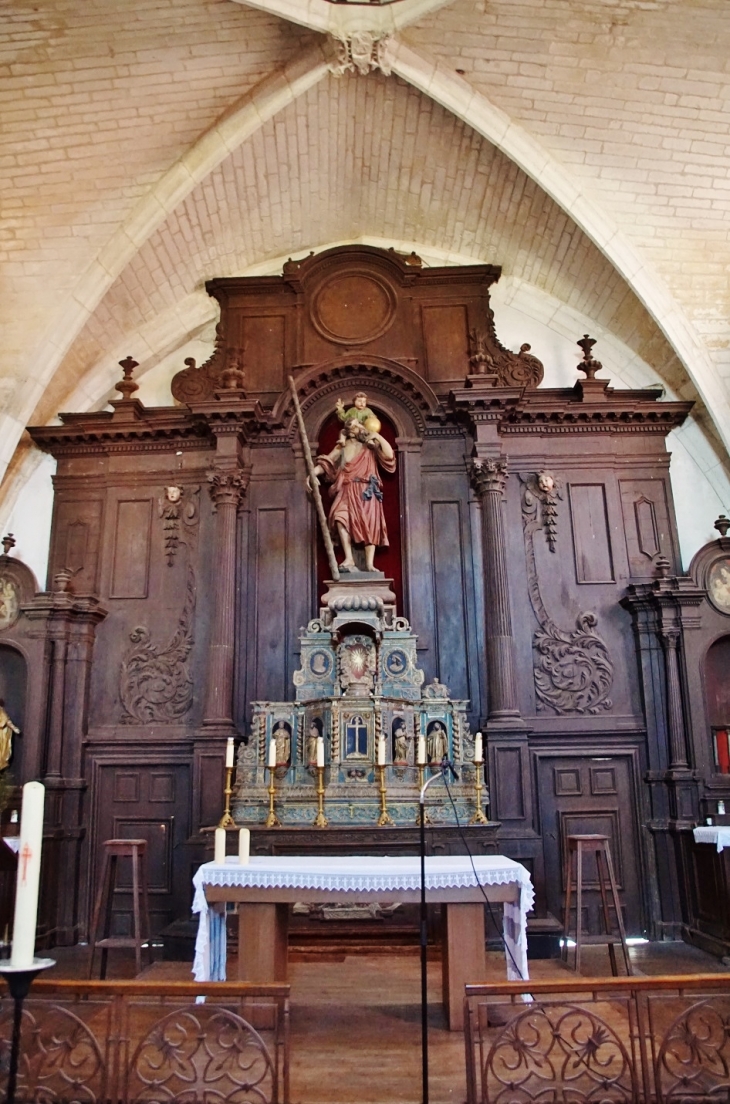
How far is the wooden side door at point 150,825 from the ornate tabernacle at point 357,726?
1136 mm

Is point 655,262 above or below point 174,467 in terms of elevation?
above

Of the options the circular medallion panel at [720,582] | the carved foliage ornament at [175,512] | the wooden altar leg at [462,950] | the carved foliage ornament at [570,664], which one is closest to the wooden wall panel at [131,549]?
the carved foliage ornament at [175,512]

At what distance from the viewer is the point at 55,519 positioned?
10.4 m

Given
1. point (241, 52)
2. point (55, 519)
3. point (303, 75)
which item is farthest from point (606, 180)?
point (55, 519)

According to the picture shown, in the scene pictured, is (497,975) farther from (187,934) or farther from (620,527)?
(620,527)

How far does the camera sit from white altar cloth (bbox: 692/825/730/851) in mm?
7688

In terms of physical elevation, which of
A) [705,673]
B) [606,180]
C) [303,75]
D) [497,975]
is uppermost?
[303,75]

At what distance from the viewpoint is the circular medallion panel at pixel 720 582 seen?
937 cm

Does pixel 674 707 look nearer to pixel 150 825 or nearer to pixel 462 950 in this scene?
pixel 462 950

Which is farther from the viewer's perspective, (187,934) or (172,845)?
(172,845)

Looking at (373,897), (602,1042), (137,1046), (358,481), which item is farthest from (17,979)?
(358,481)

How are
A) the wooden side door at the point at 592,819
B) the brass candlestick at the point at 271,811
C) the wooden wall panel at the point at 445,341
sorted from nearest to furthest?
the brass candlestick at the point at 271,811, the wooden side door at the point at 592,819, the wooden wall panel at the point at 445,341

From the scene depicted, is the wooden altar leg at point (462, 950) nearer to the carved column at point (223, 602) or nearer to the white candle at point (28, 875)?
the white candle at point (28, 875)

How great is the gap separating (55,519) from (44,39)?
16.4 ft
